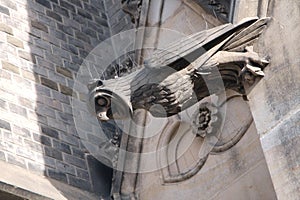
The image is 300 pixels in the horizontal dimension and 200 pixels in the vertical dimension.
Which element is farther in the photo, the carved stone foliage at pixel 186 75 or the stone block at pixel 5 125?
the stone block at pixel 5 125

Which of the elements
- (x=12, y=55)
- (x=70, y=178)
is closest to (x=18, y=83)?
(x=12, y=55)

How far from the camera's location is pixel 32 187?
9.24 m

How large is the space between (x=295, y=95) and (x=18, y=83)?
3.94 meters

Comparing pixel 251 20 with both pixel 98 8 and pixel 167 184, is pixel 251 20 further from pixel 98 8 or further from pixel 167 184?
pixel 98 8

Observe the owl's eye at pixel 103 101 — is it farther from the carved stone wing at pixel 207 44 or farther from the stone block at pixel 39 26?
the stone block at pixel 39 26

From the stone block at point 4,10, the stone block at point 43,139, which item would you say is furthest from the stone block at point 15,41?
the stone block at point 43,139

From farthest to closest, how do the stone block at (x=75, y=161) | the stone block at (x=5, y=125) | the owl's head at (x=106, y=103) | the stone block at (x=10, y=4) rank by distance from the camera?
the stone block at (x=10, y=4), the stone block at (x=75, y=161), the stone block at (x=5, y=125), the owl's head at (x=106, y=103)

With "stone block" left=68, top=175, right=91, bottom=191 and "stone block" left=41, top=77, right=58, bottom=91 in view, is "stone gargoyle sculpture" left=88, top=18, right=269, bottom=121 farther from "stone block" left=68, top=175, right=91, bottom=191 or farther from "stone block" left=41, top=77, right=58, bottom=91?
"stone block" left=41, top=77, right=58, bottom=91

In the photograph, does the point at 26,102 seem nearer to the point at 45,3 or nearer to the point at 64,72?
the point at 64,72

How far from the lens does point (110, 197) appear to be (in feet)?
32.4

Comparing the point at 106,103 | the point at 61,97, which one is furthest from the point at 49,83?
the point at 106,103

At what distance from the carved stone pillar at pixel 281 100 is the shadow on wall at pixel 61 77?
2.84 metres

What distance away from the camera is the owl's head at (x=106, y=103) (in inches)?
288

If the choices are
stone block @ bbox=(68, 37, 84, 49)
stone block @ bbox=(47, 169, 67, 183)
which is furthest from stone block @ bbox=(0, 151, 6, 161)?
stone block @ bbox=(68, 37, 84, 49)
